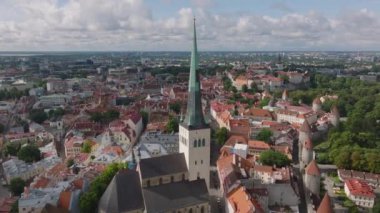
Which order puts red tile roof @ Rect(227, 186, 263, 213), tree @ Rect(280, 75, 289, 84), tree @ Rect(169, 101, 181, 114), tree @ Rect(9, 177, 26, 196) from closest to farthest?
red tile roof @ Rect(227, 186, 263, 213) → tree @ Rect(9, 177, 26, 196) → tree @ Rect(169, 101, 181, 114) → tree @ Rect(280, 75, 289, 84)

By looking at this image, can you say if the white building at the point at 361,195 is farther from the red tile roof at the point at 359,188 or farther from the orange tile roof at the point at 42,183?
the orange tile roof at the point at 42,183

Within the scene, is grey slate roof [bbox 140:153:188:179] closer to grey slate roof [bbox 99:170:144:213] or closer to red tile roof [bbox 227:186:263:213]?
grey slate roof [bbox 99:170:144:213]

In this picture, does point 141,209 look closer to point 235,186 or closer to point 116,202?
point 116,202

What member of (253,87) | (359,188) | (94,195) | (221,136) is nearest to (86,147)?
(221,136)

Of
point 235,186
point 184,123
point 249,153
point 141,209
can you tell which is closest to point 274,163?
point 249,153

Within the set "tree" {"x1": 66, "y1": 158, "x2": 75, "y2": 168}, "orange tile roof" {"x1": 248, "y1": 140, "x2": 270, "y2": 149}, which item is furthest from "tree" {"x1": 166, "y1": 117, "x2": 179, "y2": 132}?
"tree" {"x1": 66, "y1": 158, "x2": 75, "y2": 168}

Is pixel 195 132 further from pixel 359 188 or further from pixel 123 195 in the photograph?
pixel 359 188
